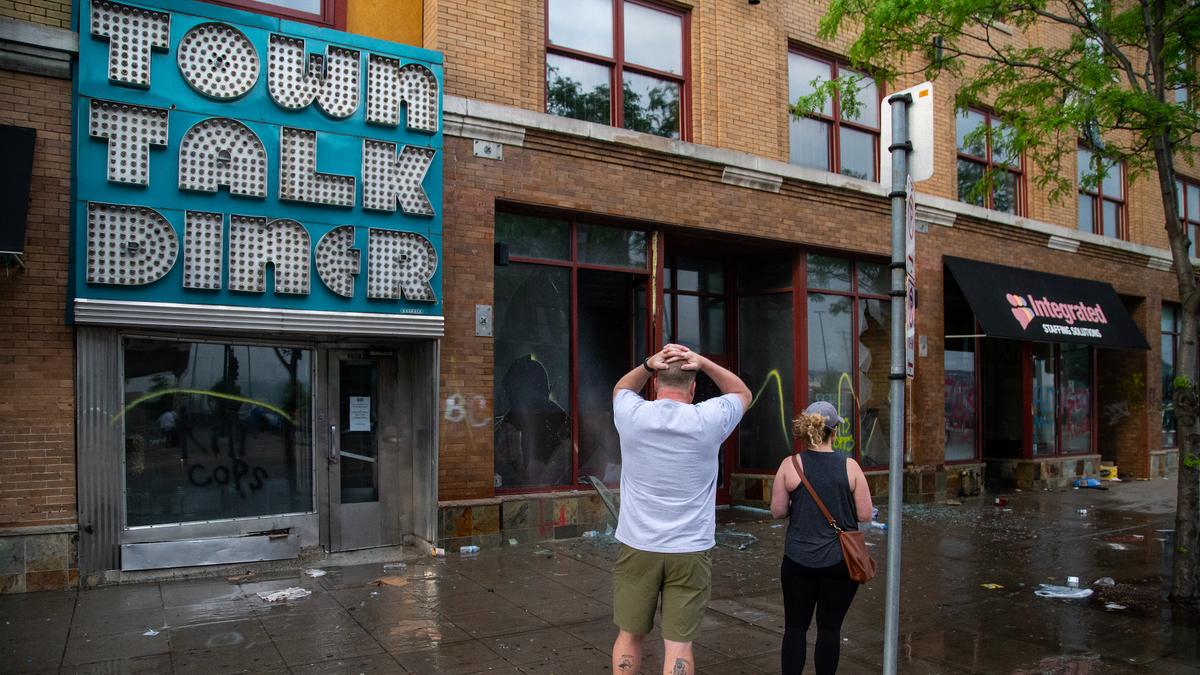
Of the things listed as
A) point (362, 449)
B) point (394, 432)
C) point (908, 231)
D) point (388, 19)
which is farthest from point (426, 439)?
point (908, 231)

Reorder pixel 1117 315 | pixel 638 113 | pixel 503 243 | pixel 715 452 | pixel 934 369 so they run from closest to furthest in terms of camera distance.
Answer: pixel 715 452, pixel 503 243, pixel 638 113, pixel 934 369, pixel 1117 315

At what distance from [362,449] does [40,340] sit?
10.4 ft

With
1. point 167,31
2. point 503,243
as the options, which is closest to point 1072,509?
point 503,243

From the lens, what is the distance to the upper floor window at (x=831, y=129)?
40.9ft

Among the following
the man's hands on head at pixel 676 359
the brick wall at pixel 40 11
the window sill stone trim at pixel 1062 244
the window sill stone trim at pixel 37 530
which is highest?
the brick wall at pixel 40 11

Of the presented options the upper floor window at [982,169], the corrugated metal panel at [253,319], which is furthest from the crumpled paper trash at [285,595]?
the upper floor window at [982,169]

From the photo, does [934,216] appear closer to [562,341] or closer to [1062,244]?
[1062,244]

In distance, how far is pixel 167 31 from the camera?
7445 mm

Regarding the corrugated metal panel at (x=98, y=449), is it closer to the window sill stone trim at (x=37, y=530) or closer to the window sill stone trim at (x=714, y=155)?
the window sill stone trim at (x=37, y=530)

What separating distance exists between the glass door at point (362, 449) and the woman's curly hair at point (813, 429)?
5.68 meters

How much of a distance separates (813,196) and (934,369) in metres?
3.93

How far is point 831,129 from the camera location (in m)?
12.9

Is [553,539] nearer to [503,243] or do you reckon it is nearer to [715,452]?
[503,243]

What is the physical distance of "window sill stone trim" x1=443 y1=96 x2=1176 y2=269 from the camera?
9180 mm
